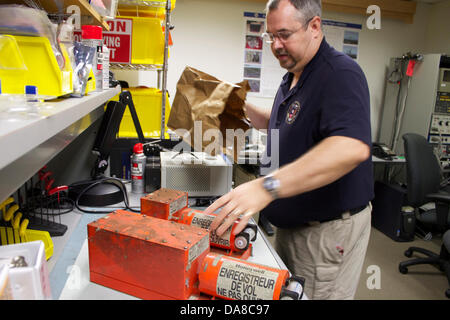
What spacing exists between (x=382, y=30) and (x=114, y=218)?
13.3 ft

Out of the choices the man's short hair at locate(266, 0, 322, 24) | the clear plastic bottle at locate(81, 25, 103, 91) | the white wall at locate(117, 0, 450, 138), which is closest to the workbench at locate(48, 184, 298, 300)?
the clear plastic bottle at locate(81, 25, 103, 91)

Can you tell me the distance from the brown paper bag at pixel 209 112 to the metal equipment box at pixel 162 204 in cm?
22

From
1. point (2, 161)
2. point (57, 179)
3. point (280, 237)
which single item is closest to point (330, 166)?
point (280, 237)

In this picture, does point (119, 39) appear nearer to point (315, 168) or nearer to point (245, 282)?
point (315, 168)

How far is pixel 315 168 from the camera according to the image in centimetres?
88

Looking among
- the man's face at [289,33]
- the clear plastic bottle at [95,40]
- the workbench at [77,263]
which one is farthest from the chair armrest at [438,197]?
the clear plastic bottle at [95,40]

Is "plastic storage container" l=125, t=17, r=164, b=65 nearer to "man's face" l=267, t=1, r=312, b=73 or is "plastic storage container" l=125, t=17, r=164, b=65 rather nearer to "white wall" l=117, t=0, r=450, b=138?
"man's face" l=267, t=1, r=312, b=73

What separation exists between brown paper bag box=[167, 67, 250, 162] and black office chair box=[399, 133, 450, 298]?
5.99 ft

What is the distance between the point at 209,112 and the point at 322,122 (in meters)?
0.42

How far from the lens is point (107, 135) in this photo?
5.50ft

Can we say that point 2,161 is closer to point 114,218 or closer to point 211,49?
point 114,218

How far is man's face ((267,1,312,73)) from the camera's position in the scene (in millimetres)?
1072

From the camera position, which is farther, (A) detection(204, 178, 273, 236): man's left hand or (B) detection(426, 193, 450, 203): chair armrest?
(B) detection(426, 193, 450, 203): chair armrest

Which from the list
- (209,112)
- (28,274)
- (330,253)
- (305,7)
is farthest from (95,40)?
(330,253)
